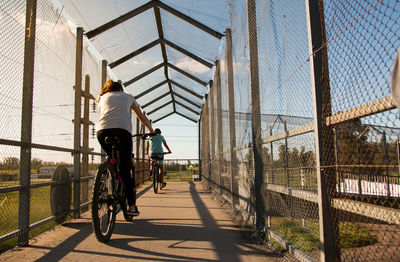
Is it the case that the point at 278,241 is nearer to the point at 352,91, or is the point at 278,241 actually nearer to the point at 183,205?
the point at 352,91

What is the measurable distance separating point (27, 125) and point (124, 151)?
978mm

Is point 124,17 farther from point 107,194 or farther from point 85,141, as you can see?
point 107,194

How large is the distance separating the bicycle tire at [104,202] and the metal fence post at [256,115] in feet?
4.81

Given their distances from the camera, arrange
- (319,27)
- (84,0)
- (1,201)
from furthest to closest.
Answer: (84,0) < (1,201) < (319,27)

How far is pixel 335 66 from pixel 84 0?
4.43m

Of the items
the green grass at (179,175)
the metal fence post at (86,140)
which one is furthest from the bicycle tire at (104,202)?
the green grass at (179,175)

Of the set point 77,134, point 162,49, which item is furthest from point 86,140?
point 162,49

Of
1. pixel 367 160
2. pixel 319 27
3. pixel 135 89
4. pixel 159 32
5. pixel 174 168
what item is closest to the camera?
pixel 367 160

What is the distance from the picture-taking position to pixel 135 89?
9.88 m

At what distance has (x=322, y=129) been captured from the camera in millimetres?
1947

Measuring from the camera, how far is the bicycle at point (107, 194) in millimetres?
3146

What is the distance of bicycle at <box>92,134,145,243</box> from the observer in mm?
3146

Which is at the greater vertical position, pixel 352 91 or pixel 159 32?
pixel 159 32

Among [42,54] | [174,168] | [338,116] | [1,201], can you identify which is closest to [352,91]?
[338,116]
